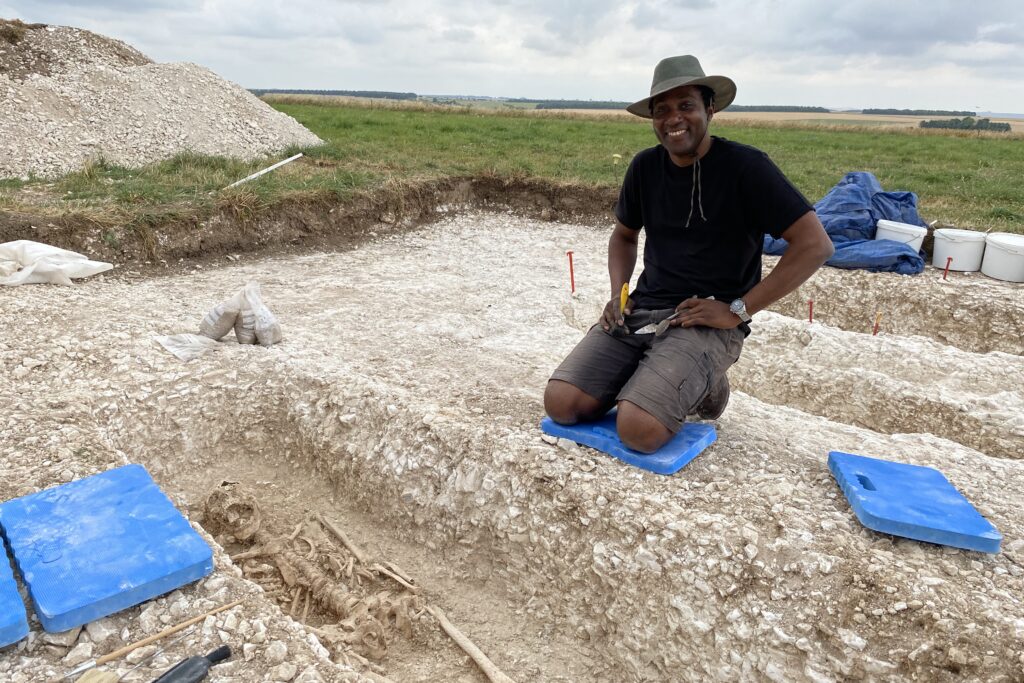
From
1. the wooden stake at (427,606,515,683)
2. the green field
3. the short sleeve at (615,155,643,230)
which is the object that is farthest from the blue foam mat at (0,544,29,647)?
the green field

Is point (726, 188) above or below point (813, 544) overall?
above

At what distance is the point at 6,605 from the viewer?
2.70 metres

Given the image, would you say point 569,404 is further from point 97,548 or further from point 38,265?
point 38,265

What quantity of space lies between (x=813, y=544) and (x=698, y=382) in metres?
0.99

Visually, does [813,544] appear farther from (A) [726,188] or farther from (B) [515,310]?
(B) [515,310]

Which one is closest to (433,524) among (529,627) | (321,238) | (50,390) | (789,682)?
(529,627)

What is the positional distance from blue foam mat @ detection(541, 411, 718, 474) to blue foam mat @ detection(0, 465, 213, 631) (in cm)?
200

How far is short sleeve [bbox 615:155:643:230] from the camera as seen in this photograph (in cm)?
412

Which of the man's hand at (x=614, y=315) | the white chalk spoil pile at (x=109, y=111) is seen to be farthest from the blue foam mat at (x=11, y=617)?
the white chalk spoil pile at (x=109, y=111)

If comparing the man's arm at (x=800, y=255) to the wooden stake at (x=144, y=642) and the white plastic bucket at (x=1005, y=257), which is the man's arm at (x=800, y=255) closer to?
the wooden stake at (x=144, y=642)

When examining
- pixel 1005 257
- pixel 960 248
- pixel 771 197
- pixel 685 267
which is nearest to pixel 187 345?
pixel 685 267

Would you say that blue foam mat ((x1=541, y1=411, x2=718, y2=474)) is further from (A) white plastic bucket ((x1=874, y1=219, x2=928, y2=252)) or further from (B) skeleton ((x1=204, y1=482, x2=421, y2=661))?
(A) white plastic bucket ((x1=874, y1=219, x2=928, y2=252))

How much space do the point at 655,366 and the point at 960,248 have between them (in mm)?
6859

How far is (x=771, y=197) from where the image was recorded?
3.58 metres
